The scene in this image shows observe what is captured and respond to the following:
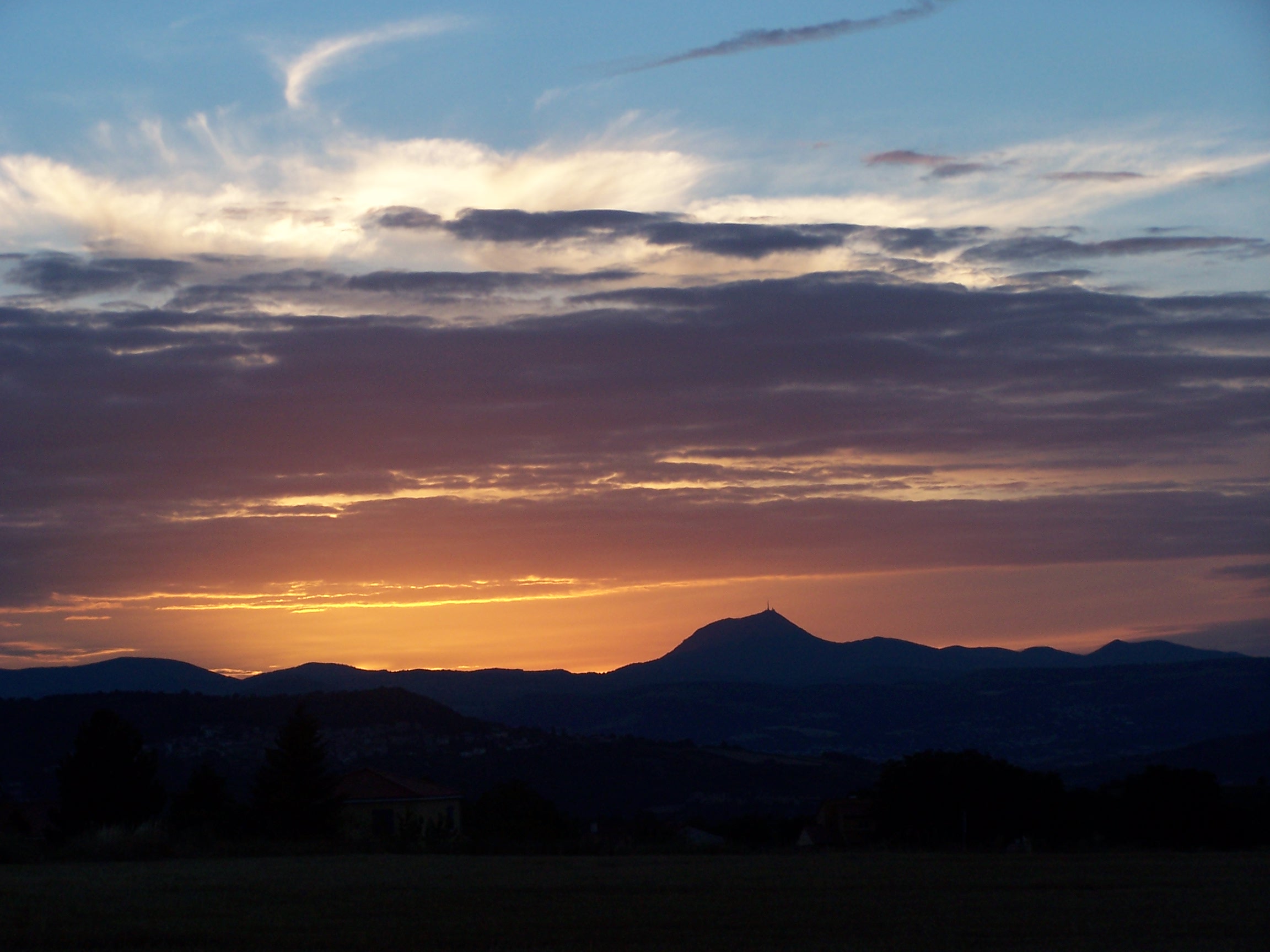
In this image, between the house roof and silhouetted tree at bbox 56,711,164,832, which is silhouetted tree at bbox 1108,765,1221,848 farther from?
silhouetted tree at bbox 56,711,164,832

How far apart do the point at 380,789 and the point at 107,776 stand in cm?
1489

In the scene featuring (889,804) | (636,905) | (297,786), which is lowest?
(889,804)

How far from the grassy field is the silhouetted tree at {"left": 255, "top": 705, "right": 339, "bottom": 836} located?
19.1 metres

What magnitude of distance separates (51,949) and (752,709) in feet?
602

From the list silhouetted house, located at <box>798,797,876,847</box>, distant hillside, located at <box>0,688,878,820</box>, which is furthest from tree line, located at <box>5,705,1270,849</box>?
distant hillside, located at <box>0,688,878,820</box>

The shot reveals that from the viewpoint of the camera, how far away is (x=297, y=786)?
44031mm

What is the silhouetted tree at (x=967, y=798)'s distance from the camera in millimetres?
43562

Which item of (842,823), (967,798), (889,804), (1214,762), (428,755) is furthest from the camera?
(1214,762)

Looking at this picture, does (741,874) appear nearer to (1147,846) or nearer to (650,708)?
(1147,846)

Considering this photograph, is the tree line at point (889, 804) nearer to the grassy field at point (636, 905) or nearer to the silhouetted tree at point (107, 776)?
the silhouetted tree at point (107, 776)

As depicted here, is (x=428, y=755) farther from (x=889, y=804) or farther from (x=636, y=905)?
(x=636, y=905)

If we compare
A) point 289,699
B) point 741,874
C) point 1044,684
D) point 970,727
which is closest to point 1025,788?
point 741,874

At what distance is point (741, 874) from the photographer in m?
21.3

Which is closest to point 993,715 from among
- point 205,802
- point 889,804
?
point 889,804
